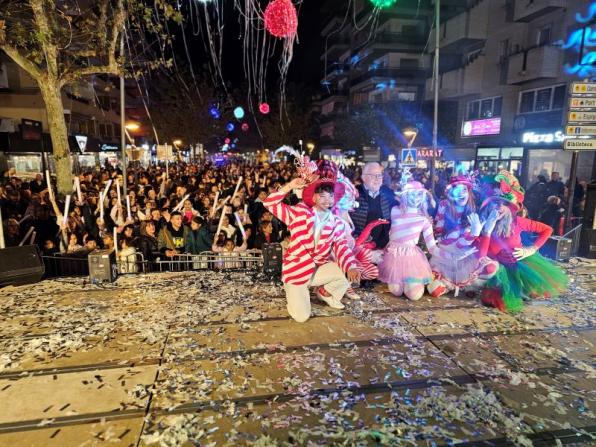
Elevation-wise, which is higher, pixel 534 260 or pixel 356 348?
pixel 534 260

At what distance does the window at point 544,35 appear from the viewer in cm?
2136

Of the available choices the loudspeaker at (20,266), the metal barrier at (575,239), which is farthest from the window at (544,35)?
the loudspeaker at (20,266)

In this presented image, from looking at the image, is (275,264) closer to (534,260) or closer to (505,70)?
(534,260)

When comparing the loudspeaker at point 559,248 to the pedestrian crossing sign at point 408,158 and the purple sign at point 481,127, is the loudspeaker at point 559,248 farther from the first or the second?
the purple sign at point 481,127

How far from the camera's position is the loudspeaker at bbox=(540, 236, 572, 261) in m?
7.89

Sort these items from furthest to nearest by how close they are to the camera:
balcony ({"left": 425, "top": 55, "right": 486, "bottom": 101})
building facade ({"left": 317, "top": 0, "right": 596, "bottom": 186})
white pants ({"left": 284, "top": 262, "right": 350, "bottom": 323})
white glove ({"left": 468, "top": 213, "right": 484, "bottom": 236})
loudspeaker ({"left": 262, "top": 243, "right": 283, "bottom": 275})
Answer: balcony ({"left": 425, "top": 55, "right": 486, "bottom": 101}) → building facade ({"left": 317, "top": 0, "right": 596, "bottom": 186}) → loudspeaker ({"left": 262, "top": 243, "right": 283, "bottom": 275}) → white glove ({"left": 468, "top": 213, "right": 484, "bottom": 236}) → white pants ({"left": 284, "top": 262, "right": 350, "bottom": 323})

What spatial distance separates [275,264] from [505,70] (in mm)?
24126

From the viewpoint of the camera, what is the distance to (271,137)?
5406 centimetres

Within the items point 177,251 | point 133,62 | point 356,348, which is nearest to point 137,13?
point 133,62

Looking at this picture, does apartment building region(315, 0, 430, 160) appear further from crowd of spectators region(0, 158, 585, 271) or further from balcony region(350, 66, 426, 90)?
crowd of spectators region(0, 158, 585, 271)

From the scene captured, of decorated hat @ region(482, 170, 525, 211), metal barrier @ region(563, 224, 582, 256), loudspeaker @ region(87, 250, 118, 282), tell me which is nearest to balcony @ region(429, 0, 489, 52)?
metal barrier @ region(563, 224, 582, 256)

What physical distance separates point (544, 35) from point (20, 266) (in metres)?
25.9

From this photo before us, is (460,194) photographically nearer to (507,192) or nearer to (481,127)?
(507,192)

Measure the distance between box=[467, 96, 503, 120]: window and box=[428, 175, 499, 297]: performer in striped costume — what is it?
2209cm
